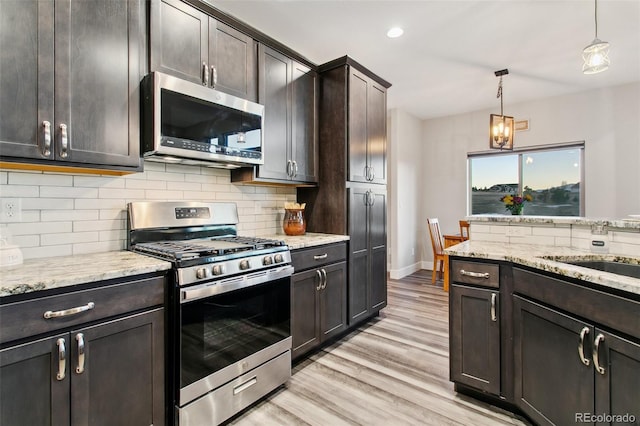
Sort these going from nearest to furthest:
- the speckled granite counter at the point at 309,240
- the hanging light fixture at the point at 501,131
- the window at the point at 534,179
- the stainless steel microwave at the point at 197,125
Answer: the stainless steel microwave at the point at 197,125, the speckled granite counter at the point at 309,240, the hanging light fixture at the point at 501,131, the window at the point at 534,179

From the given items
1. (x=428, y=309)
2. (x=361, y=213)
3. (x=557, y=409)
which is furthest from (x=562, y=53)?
(x=557, y=409)

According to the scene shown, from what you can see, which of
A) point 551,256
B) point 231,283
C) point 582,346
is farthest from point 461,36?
point 231,283

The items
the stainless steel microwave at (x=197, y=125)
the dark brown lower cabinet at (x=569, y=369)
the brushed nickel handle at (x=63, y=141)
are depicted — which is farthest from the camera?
the stainless steel microwave at (x=197, y=125)

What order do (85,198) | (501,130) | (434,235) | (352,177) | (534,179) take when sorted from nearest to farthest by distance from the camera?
(85,198), (352,177), (501,130), (434,235), (534,179)

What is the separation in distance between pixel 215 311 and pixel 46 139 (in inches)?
46.5

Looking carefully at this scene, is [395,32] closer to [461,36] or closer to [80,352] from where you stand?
[461,36]

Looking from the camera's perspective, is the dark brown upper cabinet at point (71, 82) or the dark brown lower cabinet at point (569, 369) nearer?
the dark brown lower cabinet at point (569, 369)

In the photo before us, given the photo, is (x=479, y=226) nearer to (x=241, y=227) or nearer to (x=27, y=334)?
(x=241, y=227)

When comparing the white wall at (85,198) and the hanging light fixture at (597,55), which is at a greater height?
the hanging light fixture at (597,55)

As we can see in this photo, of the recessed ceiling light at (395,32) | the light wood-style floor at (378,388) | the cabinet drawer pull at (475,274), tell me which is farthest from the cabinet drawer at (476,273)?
the recessed ceiling light at (395,32)

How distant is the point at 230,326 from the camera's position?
183 centimetres

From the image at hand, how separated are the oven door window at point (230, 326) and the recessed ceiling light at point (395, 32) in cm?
237

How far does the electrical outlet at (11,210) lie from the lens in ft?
5.24

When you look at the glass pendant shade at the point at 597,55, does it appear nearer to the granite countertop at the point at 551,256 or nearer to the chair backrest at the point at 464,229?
the granite countertop at the point at 551,256
